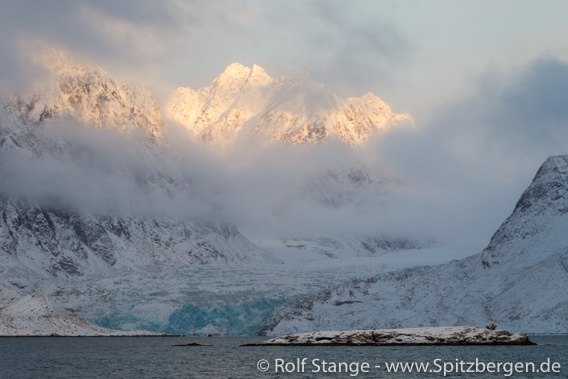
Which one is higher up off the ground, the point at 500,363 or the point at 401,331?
the point at 401,331

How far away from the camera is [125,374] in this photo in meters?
106

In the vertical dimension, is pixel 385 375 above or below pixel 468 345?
below

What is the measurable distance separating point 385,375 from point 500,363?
22099 millimetres

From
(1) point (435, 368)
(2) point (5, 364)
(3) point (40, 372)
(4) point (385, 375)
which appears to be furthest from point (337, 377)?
(2) point (5, 364)

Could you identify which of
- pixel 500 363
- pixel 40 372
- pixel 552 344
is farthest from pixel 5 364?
pixel 552 344

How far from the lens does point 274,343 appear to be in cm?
17525

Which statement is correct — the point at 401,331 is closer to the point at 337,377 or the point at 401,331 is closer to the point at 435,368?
the point at 435,368

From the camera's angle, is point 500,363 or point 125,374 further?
point 500,363

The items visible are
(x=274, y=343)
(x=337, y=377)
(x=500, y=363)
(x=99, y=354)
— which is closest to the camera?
(x=337, y=377)

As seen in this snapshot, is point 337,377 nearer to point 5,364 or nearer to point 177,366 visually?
point 177,366

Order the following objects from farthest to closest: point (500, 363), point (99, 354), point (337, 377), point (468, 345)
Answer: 1. point (468, 345)
2. point (99, 354)
3. point (500, 363)
4. point (337, 377)

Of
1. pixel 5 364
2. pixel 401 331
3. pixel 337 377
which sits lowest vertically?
pixel 337 377

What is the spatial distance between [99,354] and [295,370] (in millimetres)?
50623

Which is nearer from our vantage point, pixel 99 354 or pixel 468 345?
pixel 99 354
